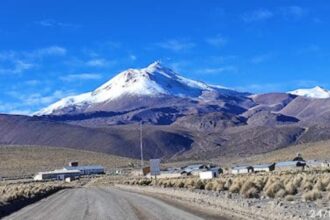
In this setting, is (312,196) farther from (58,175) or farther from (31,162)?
(31,162)

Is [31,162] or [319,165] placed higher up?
[31,162]

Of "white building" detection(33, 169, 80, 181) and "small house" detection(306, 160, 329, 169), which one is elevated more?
"white building" detection(33, 169, 80, 181)

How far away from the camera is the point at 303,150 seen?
15662 centimetres

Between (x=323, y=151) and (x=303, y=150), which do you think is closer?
(x=323, y=151)

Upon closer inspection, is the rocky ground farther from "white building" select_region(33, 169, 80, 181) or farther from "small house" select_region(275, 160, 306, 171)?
"white building" select_region(33, 169, 80, 181)

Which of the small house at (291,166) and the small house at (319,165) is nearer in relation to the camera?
the small house at (319,165)

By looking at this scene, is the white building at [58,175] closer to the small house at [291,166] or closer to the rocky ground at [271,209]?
the small house at [291,166]

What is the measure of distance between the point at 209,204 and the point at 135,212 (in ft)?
15.4

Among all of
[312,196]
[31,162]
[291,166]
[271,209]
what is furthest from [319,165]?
[31,162]

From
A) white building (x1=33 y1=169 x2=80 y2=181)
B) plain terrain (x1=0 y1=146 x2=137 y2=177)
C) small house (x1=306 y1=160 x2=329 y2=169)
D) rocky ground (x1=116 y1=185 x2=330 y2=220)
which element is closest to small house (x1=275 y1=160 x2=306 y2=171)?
small house (x1=306 y1=160 x2=329 y2=169)

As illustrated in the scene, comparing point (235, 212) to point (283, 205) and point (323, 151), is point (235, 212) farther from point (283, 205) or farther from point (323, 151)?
point (323, 151)

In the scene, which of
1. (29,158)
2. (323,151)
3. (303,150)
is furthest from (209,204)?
(29,158)

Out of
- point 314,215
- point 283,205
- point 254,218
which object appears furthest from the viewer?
point 283,205

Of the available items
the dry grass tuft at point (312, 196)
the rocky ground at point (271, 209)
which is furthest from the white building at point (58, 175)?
the dry grass tuft at point (312, 196)
